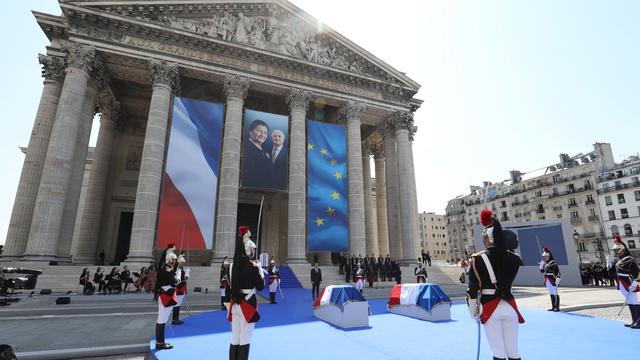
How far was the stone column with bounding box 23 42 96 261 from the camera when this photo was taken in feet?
55.6

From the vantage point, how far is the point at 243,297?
4.56 metres

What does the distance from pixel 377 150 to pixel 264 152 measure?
1493 centimetres

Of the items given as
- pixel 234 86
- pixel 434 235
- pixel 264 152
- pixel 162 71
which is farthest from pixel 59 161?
pixel 434 235

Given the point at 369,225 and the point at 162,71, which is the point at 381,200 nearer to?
the point at 369,225

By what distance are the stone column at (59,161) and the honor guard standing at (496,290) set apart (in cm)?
2089

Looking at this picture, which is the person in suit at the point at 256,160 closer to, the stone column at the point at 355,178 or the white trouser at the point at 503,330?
the stone column at the point at 355,178

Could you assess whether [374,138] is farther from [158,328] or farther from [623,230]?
[623,230]

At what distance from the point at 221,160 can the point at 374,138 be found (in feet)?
55.1

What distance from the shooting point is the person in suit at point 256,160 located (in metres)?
22.1

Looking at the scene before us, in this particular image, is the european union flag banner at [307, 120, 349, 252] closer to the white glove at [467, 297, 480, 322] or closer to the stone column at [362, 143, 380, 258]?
the stone column at [362, 143, 380, 258]

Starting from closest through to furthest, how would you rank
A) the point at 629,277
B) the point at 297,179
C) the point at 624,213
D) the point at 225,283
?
the point at 225,283, the point at 629,277, the point at 297,179, the point at 624,213

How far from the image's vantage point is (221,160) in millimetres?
22422

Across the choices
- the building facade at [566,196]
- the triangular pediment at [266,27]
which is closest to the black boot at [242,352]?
the triangular pediment at [266,27]

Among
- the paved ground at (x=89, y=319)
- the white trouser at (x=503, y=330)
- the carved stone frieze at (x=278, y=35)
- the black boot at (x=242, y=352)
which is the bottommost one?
the paved ground at (x=89, y=319)
